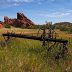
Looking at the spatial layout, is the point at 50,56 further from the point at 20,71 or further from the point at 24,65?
the point at 20,71

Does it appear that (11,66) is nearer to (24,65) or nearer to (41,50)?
(24,65)

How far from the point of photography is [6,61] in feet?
38.2

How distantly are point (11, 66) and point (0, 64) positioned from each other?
63 centimetres

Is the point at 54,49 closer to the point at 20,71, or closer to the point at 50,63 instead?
the point at 50,63

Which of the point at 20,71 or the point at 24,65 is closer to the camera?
the point at 20,71

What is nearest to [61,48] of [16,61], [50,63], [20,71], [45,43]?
[45,43]

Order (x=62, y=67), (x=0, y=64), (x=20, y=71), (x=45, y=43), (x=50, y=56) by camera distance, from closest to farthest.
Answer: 1. (x=20, y=71)
2. (x=0, y=64)
3. (x=62, y=67)
4. (x=50, y=56)
5. (x=45, y=43)

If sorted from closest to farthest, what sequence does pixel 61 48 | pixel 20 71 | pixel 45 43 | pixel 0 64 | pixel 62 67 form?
pixel 20 71 < pixel 0 64 < pixel 62 67 < pixel 61 48 < pixel 45 43

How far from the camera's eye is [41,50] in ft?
57.3

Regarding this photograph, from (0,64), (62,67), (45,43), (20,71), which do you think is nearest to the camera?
(20,71)

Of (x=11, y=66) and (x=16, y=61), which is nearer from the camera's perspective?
(x=11, y=66)

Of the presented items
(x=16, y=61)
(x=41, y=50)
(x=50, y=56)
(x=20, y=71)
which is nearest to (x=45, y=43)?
(x=41, y=50)

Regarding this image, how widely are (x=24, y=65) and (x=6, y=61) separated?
835mm

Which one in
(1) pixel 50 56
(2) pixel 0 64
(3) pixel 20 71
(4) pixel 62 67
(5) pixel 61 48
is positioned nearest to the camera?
(3) pixel 20 71
